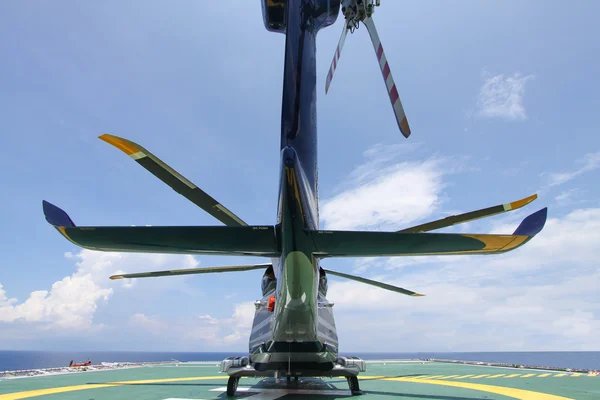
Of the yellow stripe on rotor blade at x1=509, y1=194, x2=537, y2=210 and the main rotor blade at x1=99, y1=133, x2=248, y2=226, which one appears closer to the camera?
the main rotor blade at x1=99, y1=133, x2=248, y2=226

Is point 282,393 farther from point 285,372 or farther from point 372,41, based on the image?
point 372,41

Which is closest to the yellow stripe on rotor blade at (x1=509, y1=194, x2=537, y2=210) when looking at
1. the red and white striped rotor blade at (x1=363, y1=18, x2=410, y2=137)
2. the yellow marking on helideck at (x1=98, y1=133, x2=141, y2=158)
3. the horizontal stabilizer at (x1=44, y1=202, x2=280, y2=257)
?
the red and white striped rotor blade at (x1=363, y1=18, x2=410, y2=137)

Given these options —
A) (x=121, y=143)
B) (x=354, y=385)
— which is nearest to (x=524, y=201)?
(x=354, y=385)

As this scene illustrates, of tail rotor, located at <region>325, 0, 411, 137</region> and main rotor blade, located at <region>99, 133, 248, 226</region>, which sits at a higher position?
tail rotor, located at <region>325, 0, 411, 137</region>

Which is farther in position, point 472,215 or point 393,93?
point 393,93

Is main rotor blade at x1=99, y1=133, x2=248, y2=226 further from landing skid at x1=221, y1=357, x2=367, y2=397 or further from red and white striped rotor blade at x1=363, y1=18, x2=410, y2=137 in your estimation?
red and white striped rotor blade at x1=363, y1=18, x2=410, y2=137

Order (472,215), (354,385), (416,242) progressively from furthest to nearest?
(354,385), (472,215), (416,242)
